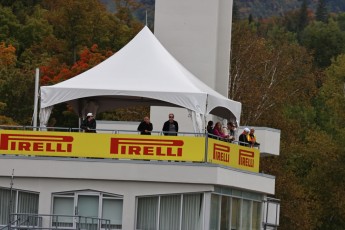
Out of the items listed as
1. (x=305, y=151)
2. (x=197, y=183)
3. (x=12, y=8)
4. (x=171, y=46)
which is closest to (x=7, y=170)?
(x=197, y=183)

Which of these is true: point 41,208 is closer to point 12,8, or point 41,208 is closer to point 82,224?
point 82,224

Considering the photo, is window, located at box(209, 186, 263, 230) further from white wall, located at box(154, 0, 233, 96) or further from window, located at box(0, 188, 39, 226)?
white wall, located at box(154, 0, 233, 96)

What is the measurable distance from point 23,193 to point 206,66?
15.4 metres

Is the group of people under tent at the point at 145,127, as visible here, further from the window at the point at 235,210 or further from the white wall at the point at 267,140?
the white wall at the point at 267,140

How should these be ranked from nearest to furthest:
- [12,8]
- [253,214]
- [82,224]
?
[82,224], [253,214], [12,8]

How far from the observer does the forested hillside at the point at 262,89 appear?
83.9 metres

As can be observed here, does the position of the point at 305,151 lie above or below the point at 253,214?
above

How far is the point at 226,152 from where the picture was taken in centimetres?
5062

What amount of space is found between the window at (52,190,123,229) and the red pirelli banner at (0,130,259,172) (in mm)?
1295

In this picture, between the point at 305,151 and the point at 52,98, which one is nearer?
the point at 52,98

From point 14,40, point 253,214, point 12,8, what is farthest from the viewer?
point 12,8

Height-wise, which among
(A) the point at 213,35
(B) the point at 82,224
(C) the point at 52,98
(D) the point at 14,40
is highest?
(D) the point at 14,40

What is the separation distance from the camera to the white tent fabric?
51719 millimetres

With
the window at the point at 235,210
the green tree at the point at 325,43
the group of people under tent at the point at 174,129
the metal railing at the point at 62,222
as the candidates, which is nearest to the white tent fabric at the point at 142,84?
the group of people under tent at the point at 174,129
